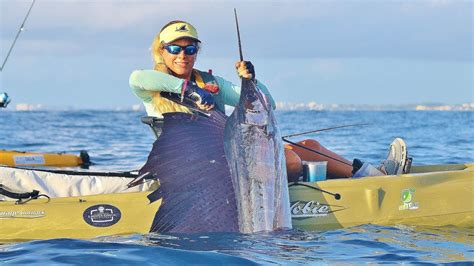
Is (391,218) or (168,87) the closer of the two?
(168,87)

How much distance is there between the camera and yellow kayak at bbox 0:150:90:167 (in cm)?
1282

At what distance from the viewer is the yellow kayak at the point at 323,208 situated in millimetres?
6008

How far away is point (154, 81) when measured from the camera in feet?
20.4

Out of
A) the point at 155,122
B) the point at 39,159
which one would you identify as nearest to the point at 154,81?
the point at 155,122

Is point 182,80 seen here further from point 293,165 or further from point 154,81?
point 293,165

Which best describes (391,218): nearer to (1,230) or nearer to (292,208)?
(292,208)

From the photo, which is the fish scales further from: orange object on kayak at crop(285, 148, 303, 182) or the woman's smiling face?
the woman's smiling face

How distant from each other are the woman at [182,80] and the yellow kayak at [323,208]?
43cm

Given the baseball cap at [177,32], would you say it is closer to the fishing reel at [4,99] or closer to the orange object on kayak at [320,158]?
the orange object on kayak at [320,158]

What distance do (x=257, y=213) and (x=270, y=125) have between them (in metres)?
0.68

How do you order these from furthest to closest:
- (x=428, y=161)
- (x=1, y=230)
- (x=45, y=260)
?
(x=428, y=161) → (x=1, y=230) → (x=45, y=260)

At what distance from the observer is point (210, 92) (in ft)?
21.2

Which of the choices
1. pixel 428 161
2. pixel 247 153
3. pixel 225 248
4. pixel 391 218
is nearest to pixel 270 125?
pixel 247 153

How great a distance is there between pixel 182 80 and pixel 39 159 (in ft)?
24.7
